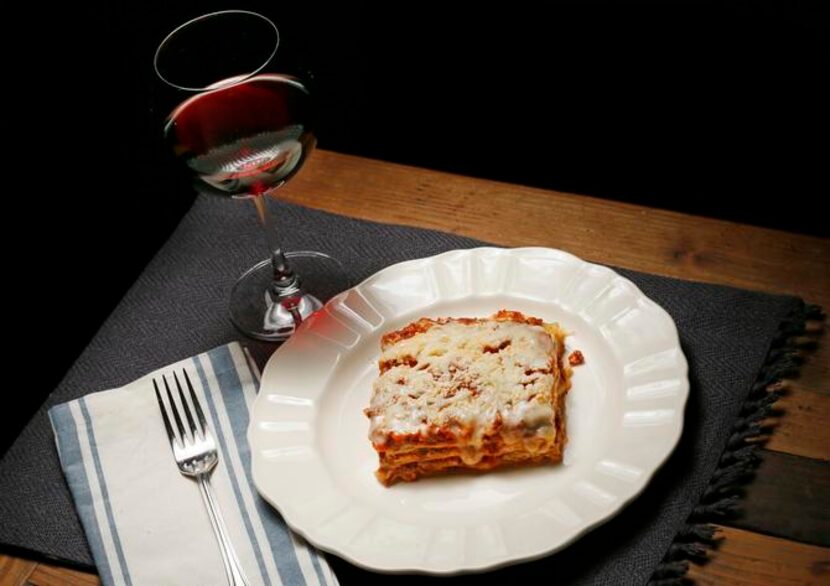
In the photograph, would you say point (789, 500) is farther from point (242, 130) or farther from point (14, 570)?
point (14, 570)

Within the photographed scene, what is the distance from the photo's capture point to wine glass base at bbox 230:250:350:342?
4.38 feet

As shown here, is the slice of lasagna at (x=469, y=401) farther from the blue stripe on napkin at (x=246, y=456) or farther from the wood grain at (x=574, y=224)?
the wood grain at (x=574, y=224)

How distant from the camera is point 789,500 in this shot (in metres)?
1.05

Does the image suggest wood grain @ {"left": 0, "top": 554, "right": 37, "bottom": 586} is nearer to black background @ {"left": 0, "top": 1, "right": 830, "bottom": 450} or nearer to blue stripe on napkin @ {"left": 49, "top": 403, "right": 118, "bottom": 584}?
blue stripe on napkin @ {"left": 49, "top": 403, "right": 118, "bottom": 584}

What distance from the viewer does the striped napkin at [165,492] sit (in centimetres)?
106

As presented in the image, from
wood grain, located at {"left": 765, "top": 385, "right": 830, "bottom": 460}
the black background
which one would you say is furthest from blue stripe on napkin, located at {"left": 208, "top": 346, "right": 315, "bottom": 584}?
the black background

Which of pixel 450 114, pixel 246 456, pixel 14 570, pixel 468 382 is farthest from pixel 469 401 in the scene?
pixel 450 114

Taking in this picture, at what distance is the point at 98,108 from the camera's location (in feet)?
7.51

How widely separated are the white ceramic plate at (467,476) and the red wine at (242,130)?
20 centimetres

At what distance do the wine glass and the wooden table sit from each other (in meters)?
0.26

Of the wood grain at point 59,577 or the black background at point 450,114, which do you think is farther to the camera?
the black background at point 450,114

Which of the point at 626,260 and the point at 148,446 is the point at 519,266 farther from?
the point at 148,446

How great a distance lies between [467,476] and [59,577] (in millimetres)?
439

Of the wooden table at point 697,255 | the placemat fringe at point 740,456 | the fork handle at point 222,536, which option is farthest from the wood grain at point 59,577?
the placemat fringe at point 740,456
